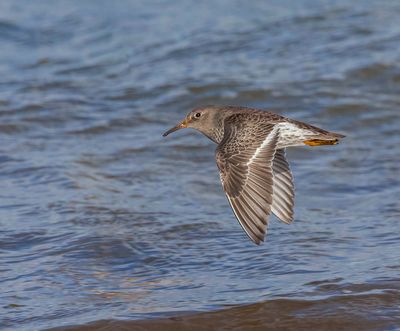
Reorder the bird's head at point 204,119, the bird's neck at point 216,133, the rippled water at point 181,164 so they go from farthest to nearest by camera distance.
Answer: the bird's head at point 204,119 → the bird's neck at point 216,133 → the rippled water at point 181,164

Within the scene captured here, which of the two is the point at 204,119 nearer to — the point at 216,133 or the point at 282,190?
the point at 216,133

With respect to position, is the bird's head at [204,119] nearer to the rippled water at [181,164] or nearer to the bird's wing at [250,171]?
the bird's wing at [250,171]

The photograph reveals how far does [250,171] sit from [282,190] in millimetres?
437

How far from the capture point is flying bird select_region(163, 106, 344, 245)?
5.79 metres

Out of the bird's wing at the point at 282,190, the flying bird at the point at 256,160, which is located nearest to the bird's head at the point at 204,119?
the flying bird at the point at 256,160

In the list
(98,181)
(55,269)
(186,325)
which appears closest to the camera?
(186,325)

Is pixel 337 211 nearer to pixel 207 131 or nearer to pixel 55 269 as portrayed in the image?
pixel 207 131

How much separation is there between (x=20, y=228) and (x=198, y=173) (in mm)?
2034

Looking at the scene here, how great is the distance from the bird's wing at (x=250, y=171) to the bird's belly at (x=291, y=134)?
2.3 inches

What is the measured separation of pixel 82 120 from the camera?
10109 millimetres

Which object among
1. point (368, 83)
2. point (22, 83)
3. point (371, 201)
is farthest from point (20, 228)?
point (368, 83)

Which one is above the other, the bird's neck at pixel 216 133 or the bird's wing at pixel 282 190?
the bird's neck at pixel 216 133

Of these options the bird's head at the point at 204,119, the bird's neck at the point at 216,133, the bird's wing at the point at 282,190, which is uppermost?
the bird's head at the point at 204,119

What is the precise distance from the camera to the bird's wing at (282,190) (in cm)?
613
